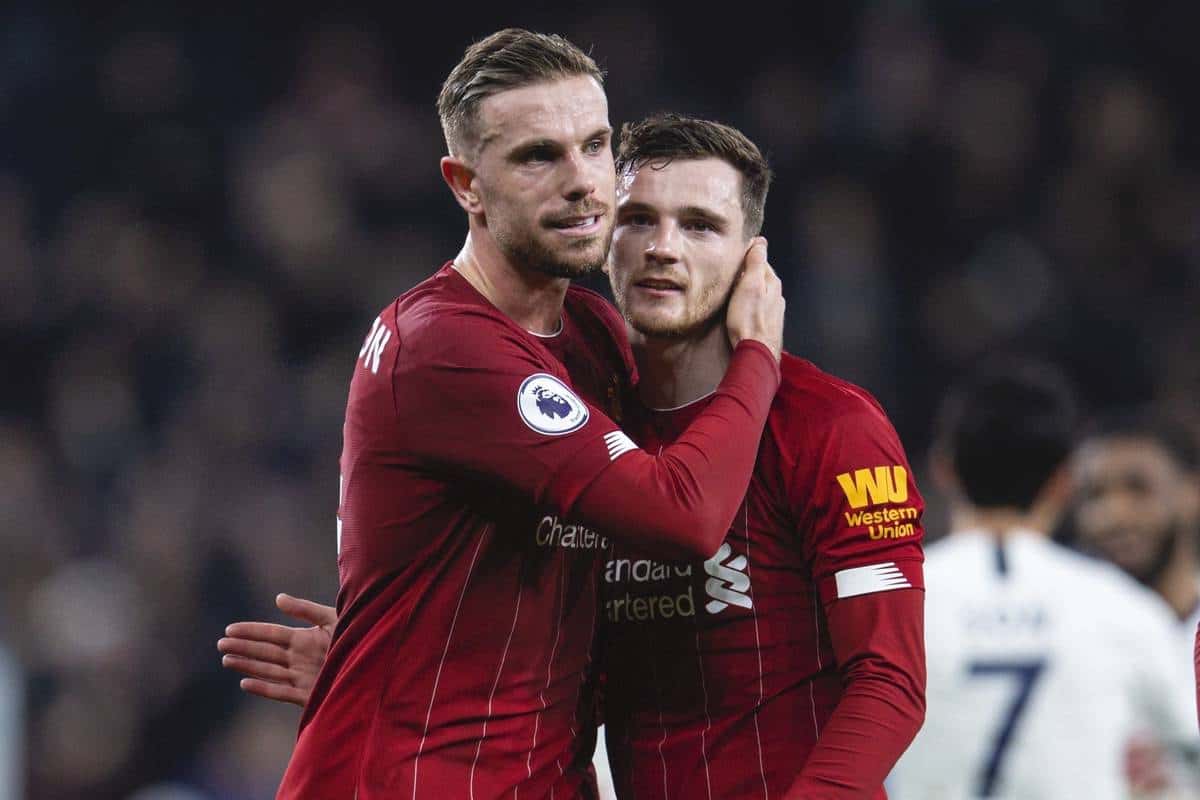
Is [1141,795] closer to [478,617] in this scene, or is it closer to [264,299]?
[478,617]

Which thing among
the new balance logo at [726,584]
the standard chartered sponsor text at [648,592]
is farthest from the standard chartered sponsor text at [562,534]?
the new balance logo at [726,584]

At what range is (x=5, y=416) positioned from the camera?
34.1 feet

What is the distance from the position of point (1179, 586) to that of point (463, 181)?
3.74m

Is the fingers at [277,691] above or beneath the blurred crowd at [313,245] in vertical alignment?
beneath

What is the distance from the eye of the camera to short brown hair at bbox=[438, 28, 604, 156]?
11.2 feet

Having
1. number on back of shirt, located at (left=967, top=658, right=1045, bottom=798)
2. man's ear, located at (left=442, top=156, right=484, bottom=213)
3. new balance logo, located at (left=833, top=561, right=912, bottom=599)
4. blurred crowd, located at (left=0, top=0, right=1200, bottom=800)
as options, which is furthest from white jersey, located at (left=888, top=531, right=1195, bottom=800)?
blurred crowd, located at (left=0, top=0, right=1200, bottom=800)

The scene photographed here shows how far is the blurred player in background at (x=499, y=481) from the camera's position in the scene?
3.15m

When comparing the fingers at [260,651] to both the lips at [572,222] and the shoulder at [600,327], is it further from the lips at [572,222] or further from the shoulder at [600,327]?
the lips at [572,222]

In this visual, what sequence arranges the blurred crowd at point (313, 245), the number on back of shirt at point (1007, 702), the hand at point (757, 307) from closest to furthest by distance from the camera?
the hand at point (757, 307) < the number on back of shirt at point (1007, 702) < the blurred crowd at point (313, 245)

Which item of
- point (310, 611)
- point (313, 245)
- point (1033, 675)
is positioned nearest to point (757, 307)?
point (310, 611)

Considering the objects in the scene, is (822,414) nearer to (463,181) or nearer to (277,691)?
(463,181)

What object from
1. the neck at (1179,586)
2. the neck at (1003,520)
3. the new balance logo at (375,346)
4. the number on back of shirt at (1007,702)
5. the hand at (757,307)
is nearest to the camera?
the new balance logo at (375,346)

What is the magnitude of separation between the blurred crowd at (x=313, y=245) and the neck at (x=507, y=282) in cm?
559

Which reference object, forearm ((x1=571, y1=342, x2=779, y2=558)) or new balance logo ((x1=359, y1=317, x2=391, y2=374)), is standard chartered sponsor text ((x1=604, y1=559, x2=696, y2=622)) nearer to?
forearm ((x1=571, y1=342, x2=779, y2=558))
